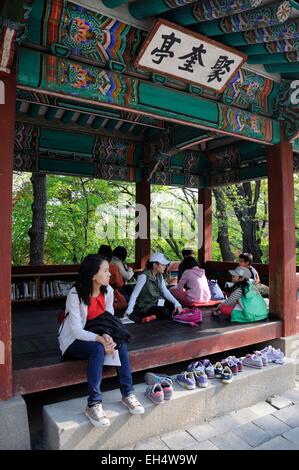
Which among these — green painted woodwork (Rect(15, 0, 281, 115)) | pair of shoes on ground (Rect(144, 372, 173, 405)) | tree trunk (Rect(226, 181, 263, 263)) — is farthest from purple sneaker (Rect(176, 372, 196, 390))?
tree trunk (Rect(226, 181, 263, 263))

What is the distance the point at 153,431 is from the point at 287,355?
9.19 feet

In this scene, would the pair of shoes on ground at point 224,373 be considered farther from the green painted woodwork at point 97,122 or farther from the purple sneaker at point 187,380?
the green painted woodwork at point 97,122

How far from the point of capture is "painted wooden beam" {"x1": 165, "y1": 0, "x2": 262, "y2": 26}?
3109mm

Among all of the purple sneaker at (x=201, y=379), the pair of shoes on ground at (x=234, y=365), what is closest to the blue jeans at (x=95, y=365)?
the purple sneaker at (x=201, y=379)

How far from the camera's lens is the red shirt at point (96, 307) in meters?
3.29

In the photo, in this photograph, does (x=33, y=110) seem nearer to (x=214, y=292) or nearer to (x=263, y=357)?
(x=214, y=292)

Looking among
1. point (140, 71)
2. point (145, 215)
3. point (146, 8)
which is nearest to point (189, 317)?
point (140, 71)

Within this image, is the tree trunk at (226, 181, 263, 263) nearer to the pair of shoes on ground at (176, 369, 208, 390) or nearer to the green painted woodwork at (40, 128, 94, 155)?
the green painted woodwork at (40, 128, 94, 155)

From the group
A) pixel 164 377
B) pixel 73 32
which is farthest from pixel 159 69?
pixel 164 377

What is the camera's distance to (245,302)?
502cm

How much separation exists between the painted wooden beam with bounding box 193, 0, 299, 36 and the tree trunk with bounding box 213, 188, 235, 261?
11.8 m

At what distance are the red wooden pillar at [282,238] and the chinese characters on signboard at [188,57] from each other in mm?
1738

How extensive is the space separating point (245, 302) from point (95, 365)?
281cm
